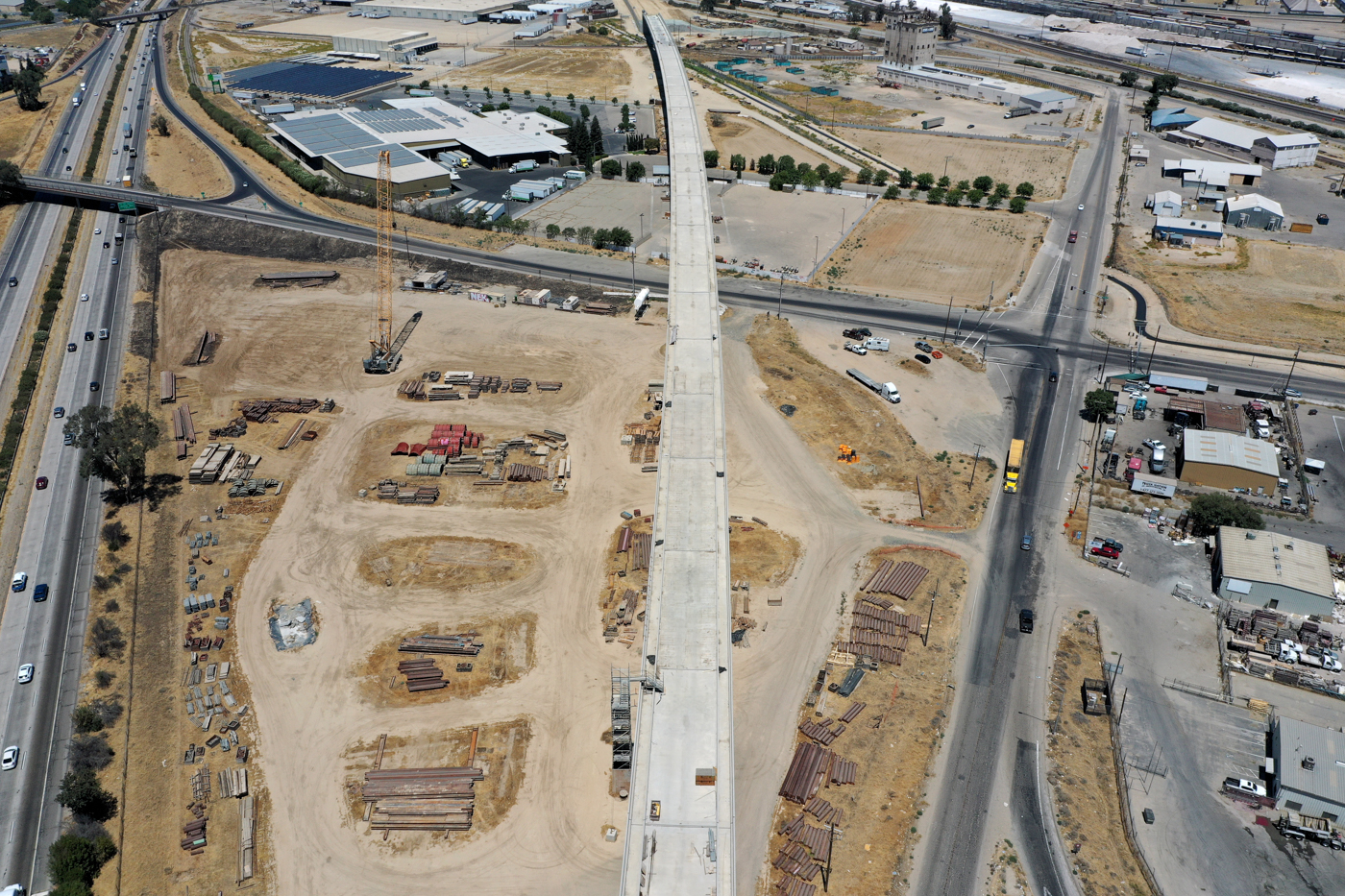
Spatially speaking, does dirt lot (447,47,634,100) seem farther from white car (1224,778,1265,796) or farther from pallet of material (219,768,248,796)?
white car (1224,778,1265,796)

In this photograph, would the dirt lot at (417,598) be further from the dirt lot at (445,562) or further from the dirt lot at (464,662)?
the dirt lot at (445,562)

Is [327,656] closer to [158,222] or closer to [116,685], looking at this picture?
[116,685]

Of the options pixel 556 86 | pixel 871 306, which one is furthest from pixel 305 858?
pixel 556 86

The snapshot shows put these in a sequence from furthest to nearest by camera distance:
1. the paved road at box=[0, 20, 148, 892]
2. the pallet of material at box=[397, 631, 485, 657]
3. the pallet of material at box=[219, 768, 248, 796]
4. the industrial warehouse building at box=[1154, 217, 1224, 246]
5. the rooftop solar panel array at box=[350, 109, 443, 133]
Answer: the rooftop solar panel array at box=[350, 109, 443, 133] → the industrial warehouse building at box=[1154, 217, 1224, 246] → the pallet of material at box=[397, 631, 485, 657] → the pallet of material at box=[219, 768, 248, 796] → the paved road at box=[0, 20, 148, 892]

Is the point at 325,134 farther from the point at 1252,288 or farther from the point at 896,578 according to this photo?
the point at 1252,288

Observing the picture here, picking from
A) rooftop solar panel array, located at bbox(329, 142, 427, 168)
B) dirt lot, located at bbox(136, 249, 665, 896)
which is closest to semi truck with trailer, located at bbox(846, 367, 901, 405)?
dirt lot, located at bbox(136, 249, 665, 896)

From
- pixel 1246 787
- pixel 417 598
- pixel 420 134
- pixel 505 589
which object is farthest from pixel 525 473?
pixel 420 134

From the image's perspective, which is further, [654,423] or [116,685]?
[654,423]
